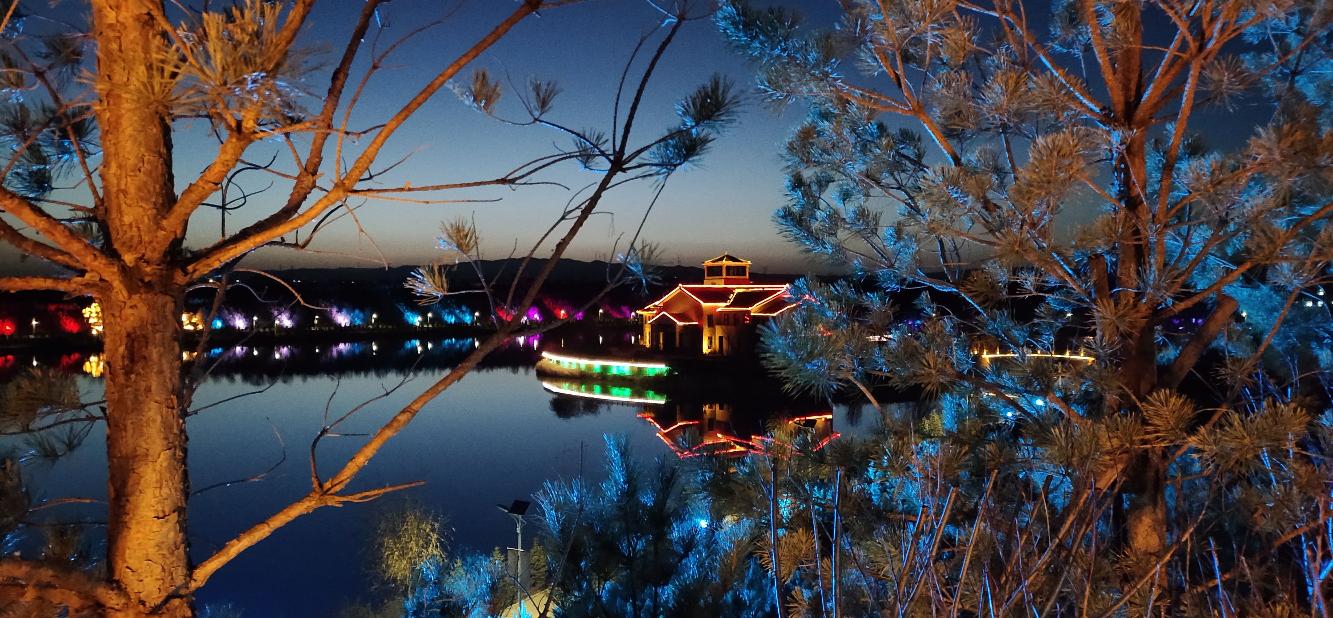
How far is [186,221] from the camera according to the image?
1118 millimetres

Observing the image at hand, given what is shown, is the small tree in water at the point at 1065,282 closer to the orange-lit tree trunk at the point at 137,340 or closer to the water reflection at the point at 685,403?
the orange-lit tree trunk at the point at 137,340

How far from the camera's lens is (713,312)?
25.6 metres

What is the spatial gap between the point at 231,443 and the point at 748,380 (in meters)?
13.0

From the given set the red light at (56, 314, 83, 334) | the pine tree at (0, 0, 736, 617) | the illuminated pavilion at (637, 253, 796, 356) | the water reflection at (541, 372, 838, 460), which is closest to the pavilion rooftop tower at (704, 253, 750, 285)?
the illuminated pavilion at (637, 253, 796, 356)

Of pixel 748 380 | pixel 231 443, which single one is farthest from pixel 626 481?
pixel 748 380

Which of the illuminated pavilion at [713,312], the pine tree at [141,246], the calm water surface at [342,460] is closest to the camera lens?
the pine tree at [141,246]

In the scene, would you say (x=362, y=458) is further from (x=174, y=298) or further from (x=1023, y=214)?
(x=1023, y=214)

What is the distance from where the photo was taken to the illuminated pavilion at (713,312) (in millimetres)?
24750

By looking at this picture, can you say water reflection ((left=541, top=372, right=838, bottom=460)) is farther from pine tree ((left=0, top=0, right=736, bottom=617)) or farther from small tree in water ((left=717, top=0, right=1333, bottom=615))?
pine tree ((left=0, top=0, right=736, bottom=617))

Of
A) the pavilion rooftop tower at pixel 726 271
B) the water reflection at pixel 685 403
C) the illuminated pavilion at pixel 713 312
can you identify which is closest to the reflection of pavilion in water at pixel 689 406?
the water reflection at pixel 685 403

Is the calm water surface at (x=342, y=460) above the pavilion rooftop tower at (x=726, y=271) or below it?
below

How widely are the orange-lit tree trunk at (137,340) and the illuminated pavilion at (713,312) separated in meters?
22.4

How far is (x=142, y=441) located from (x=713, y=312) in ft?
80.6

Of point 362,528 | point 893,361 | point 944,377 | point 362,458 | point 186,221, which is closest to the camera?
point 186,221
